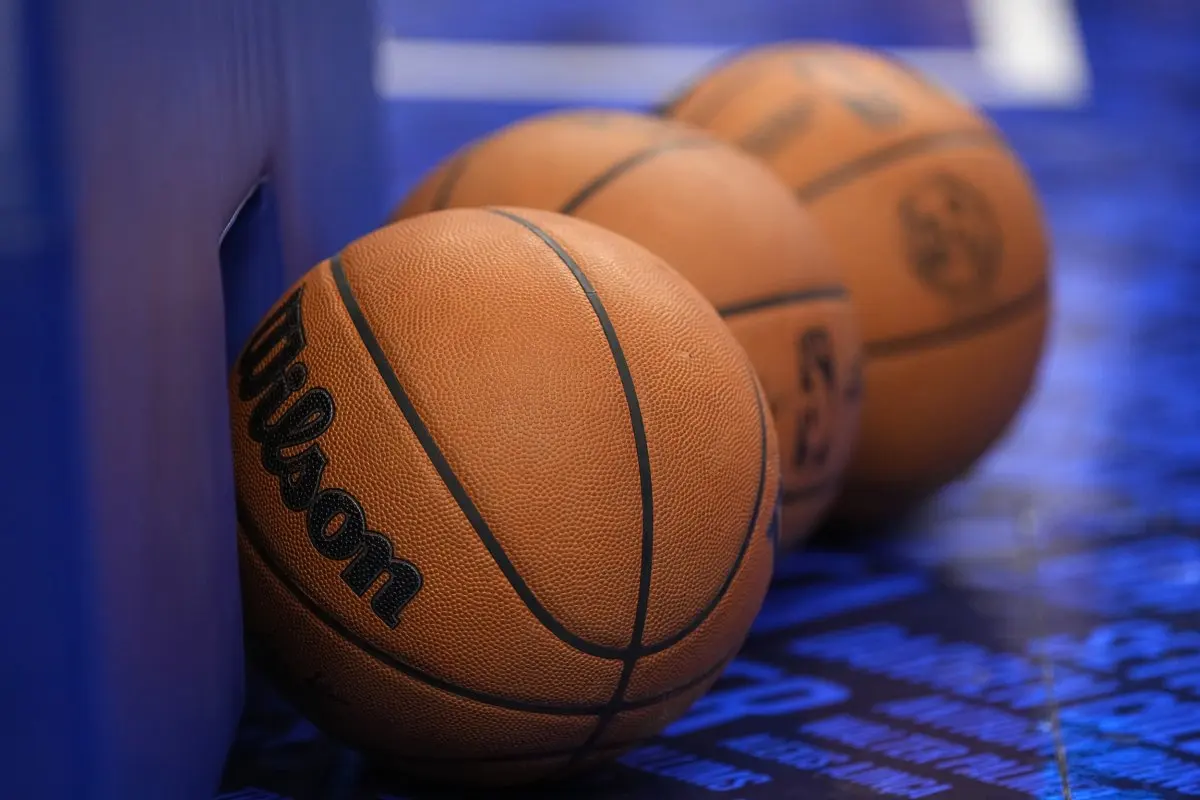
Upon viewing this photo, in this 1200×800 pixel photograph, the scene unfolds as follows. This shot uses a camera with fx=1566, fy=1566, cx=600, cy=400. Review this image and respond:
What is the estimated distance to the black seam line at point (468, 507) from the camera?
1801 mm

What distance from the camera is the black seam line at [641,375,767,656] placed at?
1.92 m

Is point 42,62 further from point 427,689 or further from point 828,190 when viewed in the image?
point 828,190

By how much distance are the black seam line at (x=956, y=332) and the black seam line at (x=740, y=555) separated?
69 cm

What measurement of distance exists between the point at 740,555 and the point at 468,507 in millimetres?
387

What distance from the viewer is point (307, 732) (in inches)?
92.5

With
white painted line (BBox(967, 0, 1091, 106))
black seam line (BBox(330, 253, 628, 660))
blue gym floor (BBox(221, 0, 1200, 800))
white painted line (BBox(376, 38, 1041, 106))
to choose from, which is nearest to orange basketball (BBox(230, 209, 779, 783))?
black seam line (BBox(330, 253, 628, 660))

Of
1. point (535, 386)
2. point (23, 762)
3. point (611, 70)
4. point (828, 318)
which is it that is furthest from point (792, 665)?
point (611, 70)

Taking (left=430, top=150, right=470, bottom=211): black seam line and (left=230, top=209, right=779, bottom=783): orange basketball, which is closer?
(left=230, top=209, right=779, bottom=783): orange basketball

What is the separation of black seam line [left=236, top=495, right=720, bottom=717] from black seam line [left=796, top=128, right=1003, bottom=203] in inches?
45.5

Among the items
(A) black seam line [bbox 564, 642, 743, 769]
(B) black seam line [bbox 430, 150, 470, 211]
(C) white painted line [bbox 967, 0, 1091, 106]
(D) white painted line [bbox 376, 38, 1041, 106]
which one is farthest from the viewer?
(C) white painted line [bbox 967, 0, 1091, 106]

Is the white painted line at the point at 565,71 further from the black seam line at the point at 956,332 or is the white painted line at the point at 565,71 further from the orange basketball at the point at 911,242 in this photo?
the black seam line at the point at 956,332

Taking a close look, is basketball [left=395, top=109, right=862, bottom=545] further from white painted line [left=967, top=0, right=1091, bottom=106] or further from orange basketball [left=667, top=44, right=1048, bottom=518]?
white painted line [left=967, top=0, right=1091, bottom=106]

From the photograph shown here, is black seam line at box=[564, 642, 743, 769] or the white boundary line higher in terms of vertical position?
the white boundary line

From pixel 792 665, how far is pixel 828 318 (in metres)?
0.57
